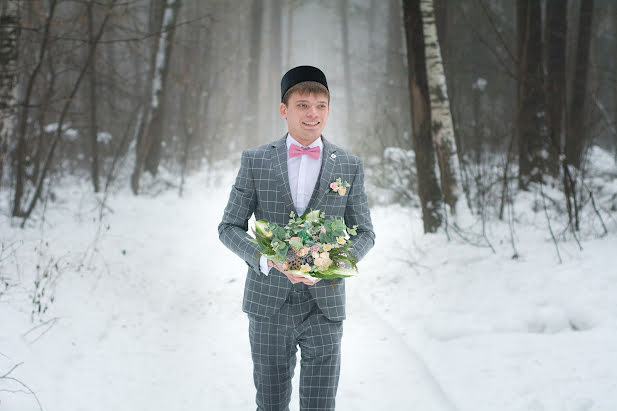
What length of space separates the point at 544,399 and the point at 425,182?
4.34 m

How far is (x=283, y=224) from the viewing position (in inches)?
93.7

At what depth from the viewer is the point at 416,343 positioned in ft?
14.0

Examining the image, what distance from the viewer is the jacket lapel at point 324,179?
235 cm

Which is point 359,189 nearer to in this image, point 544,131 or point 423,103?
point 423,103

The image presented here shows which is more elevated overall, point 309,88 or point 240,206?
point 309,88

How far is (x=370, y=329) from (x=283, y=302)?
260 centimetres

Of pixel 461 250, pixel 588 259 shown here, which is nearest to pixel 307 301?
pixel 588 259

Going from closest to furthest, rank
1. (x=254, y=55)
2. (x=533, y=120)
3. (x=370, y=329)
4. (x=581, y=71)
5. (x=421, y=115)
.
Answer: (x=370, y=329) → (x=421, y=115) → (x=533, y=120) → (x=581, y=71) → (x=254, y=55)

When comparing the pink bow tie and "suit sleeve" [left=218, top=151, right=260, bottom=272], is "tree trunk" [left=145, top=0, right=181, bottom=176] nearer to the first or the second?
"suit sleeve" [left=218, top=151, right=260, bottom=272]

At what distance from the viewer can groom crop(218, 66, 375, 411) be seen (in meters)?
2.35

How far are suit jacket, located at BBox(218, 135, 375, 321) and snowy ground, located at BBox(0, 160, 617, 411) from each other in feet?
4.52

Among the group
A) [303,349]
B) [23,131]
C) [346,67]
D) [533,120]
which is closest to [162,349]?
[303,349]

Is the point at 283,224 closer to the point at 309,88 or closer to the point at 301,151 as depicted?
the point at 301,151

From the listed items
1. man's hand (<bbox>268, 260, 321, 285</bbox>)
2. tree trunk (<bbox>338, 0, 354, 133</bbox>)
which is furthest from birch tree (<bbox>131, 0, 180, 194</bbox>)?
tree trunk (<bbox>338, 0, 354, 133</bbox>)
